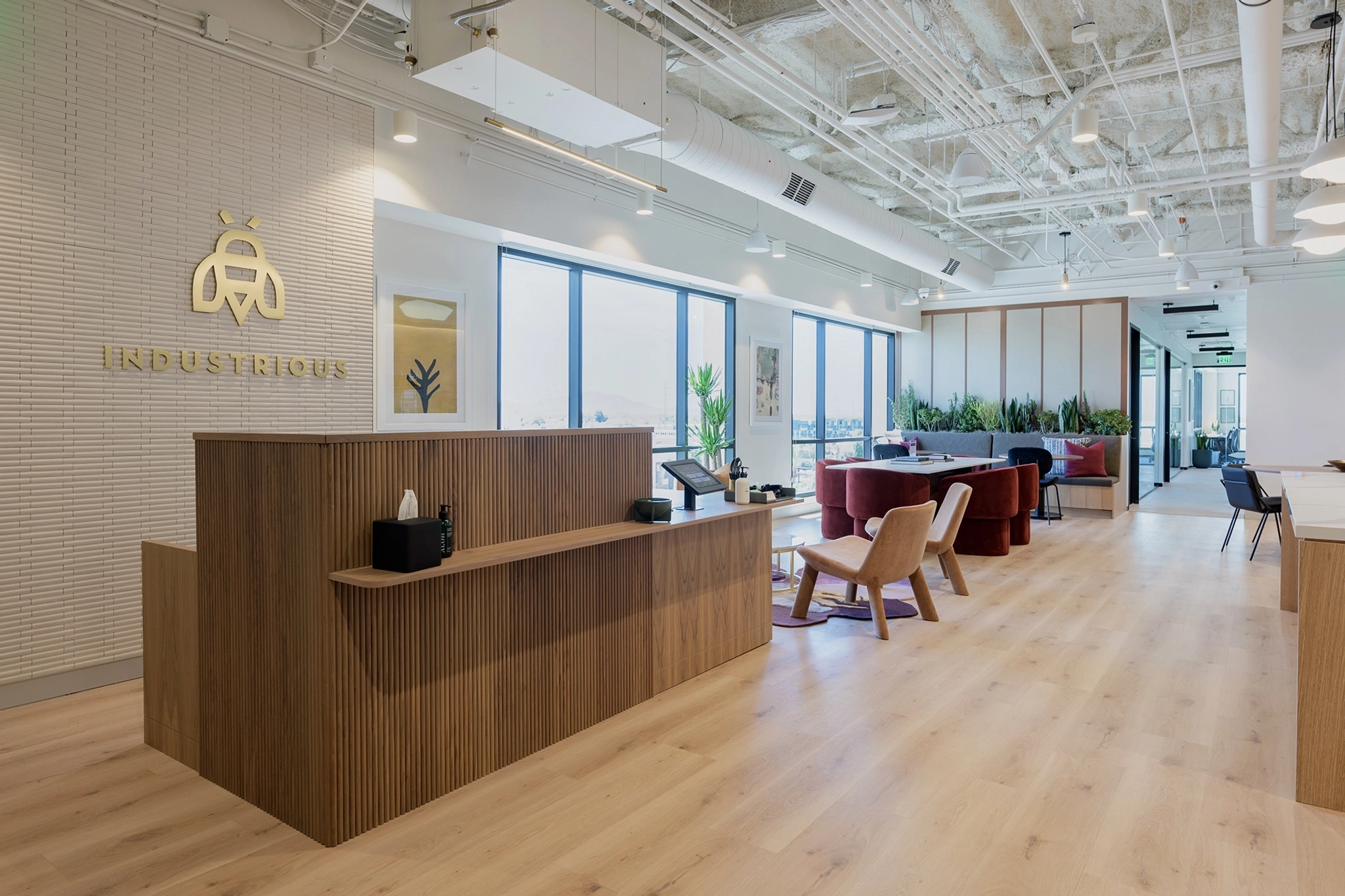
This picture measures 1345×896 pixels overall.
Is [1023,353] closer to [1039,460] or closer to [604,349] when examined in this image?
[1039,460]

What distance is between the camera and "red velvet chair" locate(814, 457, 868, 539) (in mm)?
8336

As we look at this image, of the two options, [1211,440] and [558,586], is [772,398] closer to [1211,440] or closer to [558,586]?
[558,586]

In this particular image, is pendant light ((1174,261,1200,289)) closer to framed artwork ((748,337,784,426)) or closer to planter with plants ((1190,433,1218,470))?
framed artwork ((748,337,784,426))

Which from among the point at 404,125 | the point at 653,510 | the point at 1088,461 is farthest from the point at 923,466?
the point at 404,125

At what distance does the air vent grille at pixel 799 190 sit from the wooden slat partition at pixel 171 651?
5.51 meters

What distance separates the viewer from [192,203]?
4.43 m

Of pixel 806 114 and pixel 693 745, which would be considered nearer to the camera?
pixel 693 745

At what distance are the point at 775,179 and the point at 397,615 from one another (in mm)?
5291

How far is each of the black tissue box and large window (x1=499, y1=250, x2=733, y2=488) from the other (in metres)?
4.49

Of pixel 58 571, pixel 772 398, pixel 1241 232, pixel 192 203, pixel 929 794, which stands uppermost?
pixel 1241 232

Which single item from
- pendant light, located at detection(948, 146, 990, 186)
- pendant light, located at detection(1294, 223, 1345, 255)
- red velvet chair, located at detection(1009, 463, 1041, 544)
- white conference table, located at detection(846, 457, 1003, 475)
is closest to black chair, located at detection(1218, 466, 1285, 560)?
red velvet chair, located at detection(1009, 463, 1041, 544)

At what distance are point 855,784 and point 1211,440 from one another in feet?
75.9

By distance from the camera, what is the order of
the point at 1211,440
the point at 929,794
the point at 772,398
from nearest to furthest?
the point at 929,794, the point at 772,398, the point at 1211,440

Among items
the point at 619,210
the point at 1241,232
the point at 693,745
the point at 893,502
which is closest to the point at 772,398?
the point at 893,502
